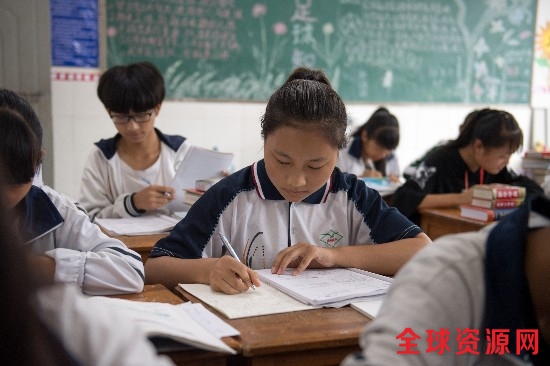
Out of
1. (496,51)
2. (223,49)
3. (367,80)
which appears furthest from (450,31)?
(223,49)

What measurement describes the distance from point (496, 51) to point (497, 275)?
16.4 ft

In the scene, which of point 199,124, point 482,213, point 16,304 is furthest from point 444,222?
point 16,304

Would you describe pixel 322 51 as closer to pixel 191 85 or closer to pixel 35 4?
pixel 191 85

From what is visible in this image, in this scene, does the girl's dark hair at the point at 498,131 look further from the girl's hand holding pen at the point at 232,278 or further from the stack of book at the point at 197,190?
the girl's hand holding pen at the point at 232,278

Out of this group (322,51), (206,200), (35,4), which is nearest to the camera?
(206,200)

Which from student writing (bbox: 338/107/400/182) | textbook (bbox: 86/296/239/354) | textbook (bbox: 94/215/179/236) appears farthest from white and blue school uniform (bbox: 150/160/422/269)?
student writing (bbox: 338/107/400/182)

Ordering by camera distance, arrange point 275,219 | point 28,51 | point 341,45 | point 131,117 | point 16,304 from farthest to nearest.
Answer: point 341,45 < point 28,51 < point 131,117 < point 275,219 < point 16,304

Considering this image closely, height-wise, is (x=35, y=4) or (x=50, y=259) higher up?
(x=35, y=4)

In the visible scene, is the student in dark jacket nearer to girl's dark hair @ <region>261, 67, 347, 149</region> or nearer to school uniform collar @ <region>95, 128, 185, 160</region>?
school uniform collar @ <region>95, 128, 185, 160</region>

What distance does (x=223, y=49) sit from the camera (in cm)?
435

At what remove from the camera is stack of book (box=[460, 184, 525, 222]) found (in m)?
2.90

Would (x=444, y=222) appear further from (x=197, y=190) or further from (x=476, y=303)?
(x=476, y=303)

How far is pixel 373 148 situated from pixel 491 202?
126 centimetres

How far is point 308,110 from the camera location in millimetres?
1656
